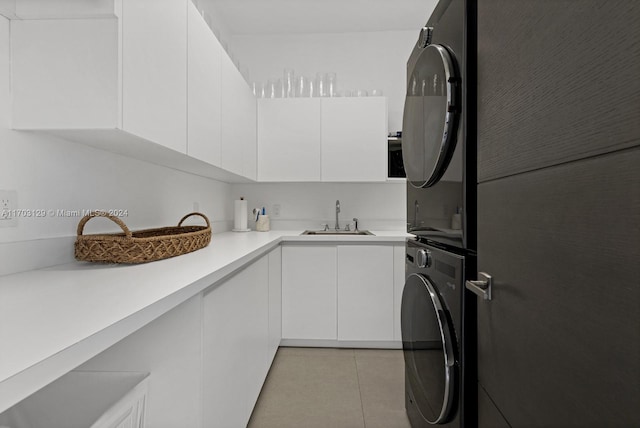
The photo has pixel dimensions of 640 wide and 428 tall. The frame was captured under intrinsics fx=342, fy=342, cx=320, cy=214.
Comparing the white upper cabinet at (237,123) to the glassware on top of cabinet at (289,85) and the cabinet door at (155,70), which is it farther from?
the cabinet door at (155,70)

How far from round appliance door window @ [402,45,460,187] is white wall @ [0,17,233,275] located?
128 cm

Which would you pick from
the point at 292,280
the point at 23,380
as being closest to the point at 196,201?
the point at 292,280

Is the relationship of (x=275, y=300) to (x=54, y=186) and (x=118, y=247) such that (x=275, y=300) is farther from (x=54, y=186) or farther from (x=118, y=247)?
(x=54, y=186)

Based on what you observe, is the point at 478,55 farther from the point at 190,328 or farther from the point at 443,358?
the point at 190,328

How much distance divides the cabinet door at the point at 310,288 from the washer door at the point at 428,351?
104cm

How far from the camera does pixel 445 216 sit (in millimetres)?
1048

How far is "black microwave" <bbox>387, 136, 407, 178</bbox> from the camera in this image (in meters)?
2.94

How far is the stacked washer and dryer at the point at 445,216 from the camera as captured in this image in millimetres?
909

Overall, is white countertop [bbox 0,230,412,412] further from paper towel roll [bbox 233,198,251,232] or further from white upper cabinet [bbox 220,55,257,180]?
paper towel roll [bbox 233,198,251,232]

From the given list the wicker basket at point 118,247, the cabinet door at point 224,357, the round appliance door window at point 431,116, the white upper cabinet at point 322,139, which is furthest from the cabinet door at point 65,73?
the white upper cabinet at point 322,139

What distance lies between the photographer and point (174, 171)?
2.08m

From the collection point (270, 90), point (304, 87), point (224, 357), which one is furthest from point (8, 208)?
point (304, 87)

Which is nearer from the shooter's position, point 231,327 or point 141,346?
point 141,346

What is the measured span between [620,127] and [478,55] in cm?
53
